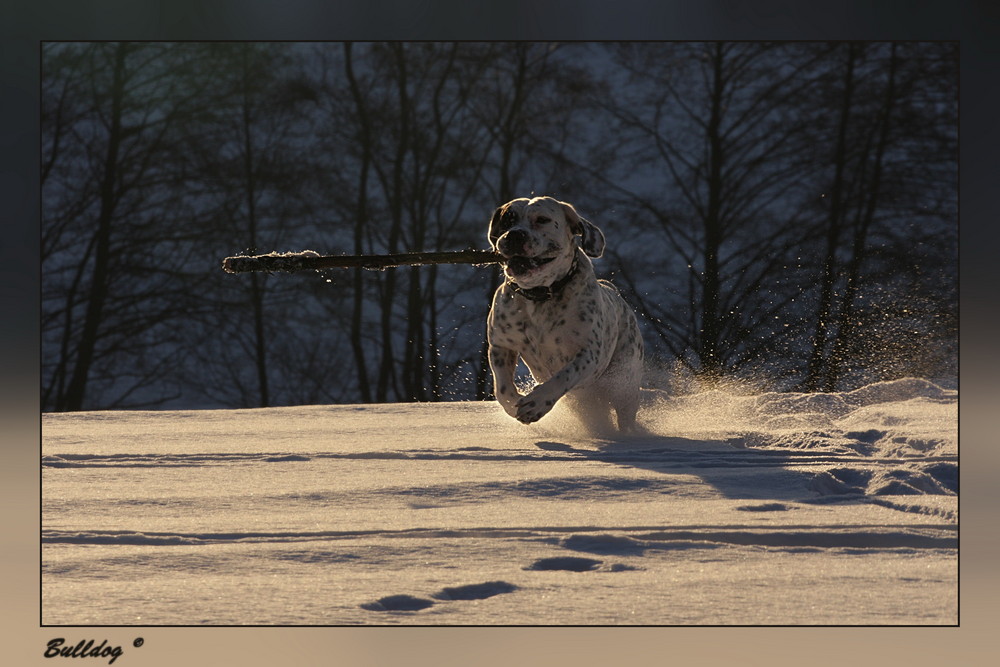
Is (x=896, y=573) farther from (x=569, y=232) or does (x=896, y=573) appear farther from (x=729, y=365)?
(x=729, y=365)

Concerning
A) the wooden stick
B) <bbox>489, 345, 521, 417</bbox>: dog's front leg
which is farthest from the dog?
the wooden stick

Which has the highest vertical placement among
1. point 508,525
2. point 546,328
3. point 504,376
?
point 546,328

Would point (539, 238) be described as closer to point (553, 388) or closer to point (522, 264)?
point (522, 264)

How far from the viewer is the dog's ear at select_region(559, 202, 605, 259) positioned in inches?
228

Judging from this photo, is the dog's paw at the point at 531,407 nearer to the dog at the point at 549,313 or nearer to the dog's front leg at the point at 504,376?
the dog at the point at 549,313

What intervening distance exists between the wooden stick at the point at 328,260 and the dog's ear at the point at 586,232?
1.95 ft

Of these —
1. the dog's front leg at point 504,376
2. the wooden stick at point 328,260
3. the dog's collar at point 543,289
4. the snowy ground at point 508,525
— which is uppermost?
the wooden stick at point 328,260

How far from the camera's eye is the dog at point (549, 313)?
18.0 feet

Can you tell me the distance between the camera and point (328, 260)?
17.5 ft

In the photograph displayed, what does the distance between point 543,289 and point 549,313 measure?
0.43ft

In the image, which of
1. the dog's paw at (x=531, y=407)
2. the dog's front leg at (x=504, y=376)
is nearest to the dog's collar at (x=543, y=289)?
the dog's front leg at (x=504, y=376)

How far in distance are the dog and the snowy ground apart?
0.30 metres

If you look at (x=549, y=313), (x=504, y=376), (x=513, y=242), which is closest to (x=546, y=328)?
(x=549, y=313)
